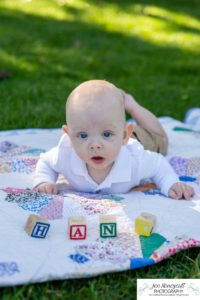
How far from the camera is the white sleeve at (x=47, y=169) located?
101 inches

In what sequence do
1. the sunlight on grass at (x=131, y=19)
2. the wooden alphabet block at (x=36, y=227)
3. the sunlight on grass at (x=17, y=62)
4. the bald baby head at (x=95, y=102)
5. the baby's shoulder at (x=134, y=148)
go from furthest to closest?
the sunlight on grass at (x=131, y=19) < the sunlight on grass at (x=17, y=62) < the baby's shoulder at (x=134, y=148) < the bald baby head at (x=95, y=102) < the wooden alphabet block at (x=36, y=227)

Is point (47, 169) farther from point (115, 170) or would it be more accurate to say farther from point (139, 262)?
point (139, 262)

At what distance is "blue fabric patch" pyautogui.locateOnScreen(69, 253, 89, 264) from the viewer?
1954 mm

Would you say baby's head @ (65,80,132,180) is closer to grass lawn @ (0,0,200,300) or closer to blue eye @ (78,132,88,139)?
blue eye @ (78,132,88,139)

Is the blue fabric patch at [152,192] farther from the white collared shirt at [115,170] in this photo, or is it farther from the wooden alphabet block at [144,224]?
the wooden alphabet block at [144,224]

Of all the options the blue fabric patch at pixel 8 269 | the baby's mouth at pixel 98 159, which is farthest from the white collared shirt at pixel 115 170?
the blue fabric patch at pixel 8 269

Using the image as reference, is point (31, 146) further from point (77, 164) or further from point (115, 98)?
point (115, 98)

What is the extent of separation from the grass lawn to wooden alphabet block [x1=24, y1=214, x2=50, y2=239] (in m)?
0.24

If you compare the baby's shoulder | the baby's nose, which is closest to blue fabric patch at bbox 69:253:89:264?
the baby's nose

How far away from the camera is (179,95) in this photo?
465 centimetres

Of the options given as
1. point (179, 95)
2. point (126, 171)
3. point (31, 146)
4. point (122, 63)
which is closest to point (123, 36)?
point (122, 63)

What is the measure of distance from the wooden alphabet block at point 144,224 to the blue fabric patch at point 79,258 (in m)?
0.26

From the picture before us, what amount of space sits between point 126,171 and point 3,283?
2.96ft

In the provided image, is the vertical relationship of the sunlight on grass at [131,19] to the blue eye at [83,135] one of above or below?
below
